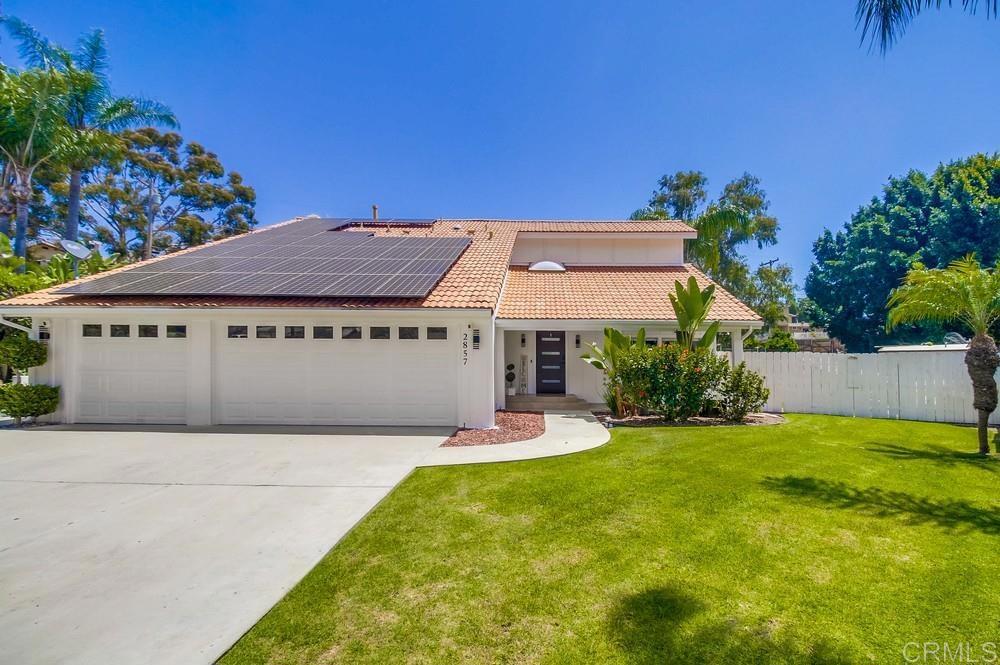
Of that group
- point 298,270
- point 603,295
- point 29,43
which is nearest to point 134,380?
point 298,270

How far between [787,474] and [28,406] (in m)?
16.5

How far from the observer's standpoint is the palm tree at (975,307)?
26.0 feet

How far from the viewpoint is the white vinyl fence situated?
443 inches

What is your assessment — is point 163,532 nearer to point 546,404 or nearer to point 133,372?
point 133,372

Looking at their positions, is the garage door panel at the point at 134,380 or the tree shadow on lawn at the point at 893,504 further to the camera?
the garage door panel at the point at 134,380

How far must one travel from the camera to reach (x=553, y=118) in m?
17.4

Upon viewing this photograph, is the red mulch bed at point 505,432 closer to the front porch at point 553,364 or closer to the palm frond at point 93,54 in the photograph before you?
the front porch at point 553,364

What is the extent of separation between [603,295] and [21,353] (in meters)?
15.9

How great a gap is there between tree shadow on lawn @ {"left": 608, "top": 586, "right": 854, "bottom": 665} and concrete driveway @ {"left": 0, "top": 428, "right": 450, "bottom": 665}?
284 cm

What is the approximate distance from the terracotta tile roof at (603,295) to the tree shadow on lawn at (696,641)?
32.1 feet

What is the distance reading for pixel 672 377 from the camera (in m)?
10.7

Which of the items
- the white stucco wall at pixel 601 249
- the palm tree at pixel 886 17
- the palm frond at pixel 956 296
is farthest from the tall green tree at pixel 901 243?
the palm tree at pixel 886 17

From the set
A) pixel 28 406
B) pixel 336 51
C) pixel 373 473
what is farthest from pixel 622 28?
pixel 28 406

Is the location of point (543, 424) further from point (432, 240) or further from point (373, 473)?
point (432, 240)
